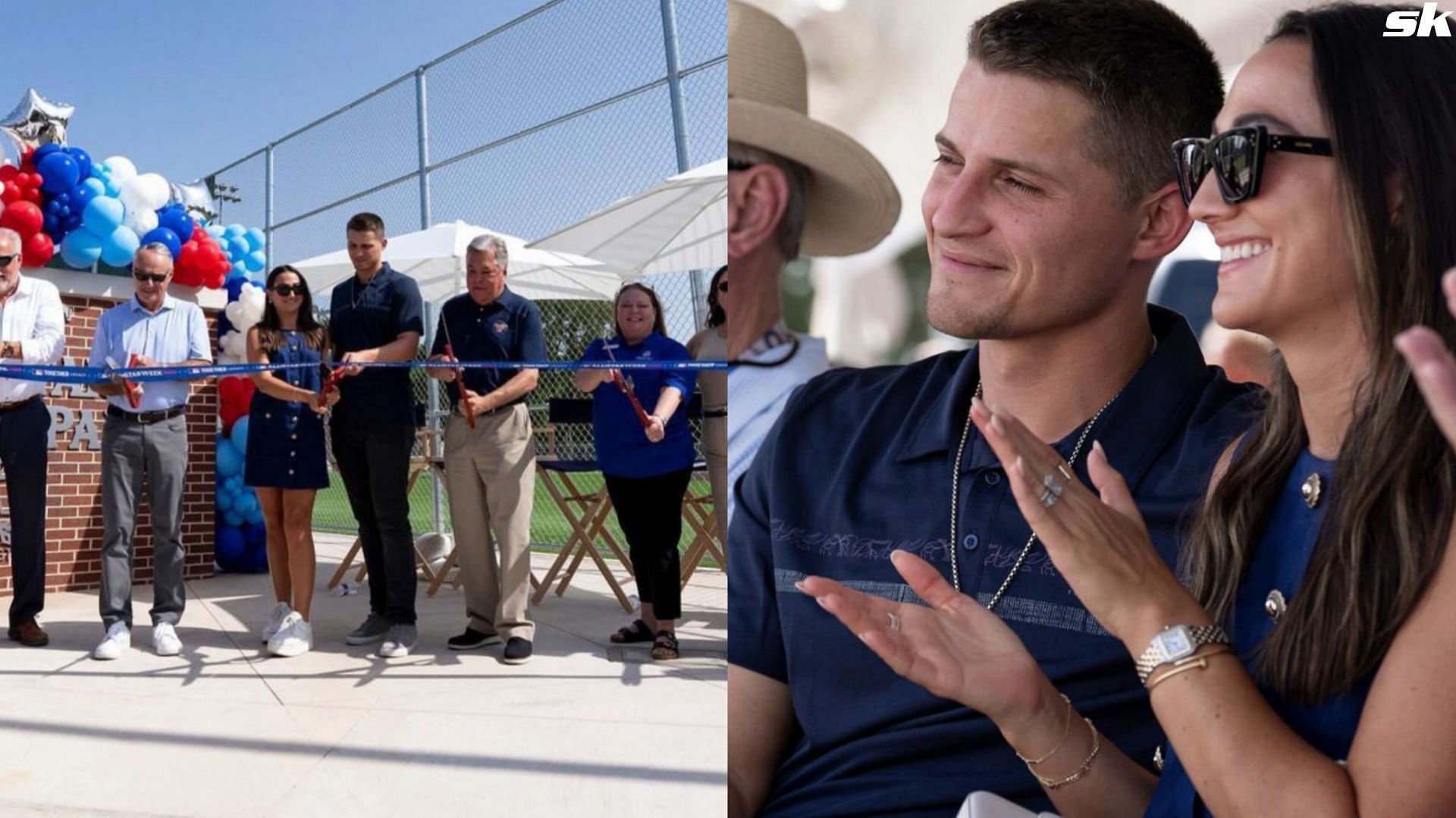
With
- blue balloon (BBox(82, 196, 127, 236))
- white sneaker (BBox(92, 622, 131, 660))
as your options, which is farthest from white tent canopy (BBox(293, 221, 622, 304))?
white sneaker (BBox(92, 622, 131, 660))

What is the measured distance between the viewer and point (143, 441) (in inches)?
154

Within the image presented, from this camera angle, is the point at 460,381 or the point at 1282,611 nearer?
the point at 1282,611

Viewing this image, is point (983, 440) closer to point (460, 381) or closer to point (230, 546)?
point (460, 381)

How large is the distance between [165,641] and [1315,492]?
392 centimetres

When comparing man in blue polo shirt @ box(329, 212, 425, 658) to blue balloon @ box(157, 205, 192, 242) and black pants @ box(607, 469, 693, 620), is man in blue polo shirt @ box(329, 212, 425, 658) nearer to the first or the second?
black pants @ box(607, 469, 693, 620)

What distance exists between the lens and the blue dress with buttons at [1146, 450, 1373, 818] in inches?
24.8

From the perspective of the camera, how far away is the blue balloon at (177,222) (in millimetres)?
5629

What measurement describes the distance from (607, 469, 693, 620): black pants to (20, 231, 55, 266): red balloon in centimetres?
261

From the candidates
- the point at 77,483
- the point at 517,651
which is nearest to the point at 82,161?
the point at 77,483

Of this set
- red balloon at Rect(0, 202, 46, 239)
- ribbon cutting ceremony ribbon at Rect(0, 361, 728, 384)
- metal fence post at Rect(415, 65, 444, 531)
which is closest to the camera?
ribbon cutting ceremony ribbon at Rect(0, 361, 728, 384)

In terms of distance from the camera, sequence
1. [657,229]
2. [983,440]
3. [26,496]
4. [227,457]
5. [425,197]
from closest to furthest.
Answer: [983,440], [26,496], [657,229], [227,457], [425,197]

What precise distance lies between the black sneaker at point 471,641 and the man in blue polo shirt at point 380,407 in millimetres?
129

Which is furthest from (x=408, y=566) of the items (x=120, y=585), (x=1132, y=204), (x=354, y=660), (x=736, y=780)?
(x=1132, y=204)

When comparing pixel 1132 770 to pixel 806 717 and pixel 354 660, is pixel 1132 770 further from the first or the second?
pixel 354 660
